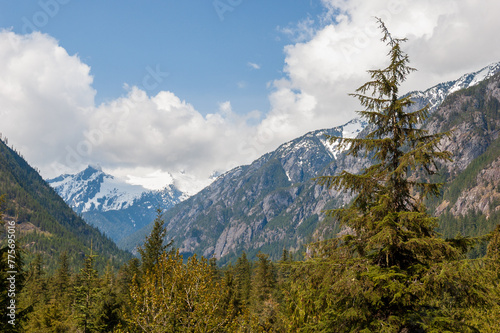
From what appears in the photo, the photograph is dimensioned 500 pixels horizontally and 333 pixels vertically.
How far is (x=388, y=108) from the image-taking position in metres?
12.6

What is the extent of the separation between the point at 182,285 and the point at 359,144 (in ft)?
29.0

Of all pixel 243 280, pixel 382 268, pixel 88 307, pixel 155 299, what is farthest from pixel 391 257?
pixel 243 280

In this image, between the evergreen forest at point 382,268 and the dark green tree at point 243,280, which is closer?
the evergreen forest at point 382,268

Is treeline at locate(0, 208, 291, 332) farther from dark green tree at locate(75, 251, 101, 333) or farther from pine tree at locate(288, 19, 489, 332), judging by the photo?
pine tree at locate(288, 19, 489, 332)

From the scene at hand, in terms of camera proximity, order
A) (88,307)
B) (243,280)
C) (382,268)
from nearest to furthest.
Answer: (382,268)
(88,307)
(243,280)

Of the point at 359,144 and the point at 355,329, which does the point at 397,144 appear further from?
the point at 355,329

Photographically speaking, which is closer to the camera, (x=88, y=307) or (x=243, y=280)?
(x=88, y=307)

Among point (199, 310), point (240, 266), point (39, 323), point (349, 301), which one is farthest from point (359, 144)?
point (240, 266)

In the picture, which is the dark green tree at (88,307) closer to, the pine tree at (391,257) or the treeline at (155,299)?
the treeline at (155,299)

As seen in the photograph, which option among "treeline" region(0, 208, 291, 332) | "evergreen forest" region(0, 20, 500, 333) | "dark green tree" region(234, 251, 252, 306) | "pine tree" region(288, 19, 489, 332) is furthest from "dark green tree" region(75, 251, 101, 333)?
"dark green tree" region(234, 251, 252, 306)

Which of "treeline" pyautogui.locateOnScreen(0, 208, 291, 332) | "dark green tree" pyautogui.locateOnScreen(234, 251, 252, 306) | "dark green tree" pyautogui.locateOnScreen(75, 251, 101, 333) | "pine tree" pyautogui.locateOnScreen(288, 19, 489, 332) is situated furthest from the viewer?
"dark green tree" pyautogui.locateOnScreen(234, 251, 252, 306)

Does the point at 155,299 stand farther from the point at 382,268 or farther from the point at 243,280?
the point at 243,280

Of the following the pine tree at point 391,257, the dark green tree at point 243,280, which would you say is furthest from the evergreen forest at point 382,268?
the dark green tree at point 243,280

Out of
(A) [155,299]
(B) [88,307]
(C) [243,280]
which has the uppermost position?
(A) [155,299]
